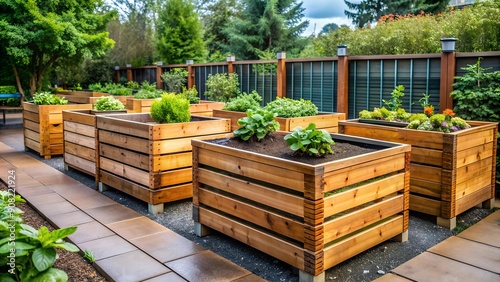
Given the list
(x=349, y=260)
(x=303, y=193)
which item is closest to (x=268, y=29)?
(x=349, y=260)

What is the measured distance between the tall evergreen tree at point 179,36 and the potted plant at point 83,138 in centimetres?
1148

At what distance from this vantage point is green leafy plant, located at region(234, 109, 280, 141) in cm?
412

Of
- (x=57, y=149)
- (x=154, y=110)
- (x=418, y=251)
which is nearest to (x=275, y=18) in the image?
(x=57, y=149)

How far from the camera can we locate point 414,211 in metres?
4.70

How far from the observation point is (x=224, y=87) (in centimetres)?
1062

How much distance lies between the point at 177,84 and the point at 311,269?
32.9 feet

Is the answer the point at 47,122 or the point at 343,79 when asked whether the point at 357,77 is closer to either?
the point at 343,79

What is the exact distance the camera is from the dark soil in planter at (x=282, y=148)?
3.51 m

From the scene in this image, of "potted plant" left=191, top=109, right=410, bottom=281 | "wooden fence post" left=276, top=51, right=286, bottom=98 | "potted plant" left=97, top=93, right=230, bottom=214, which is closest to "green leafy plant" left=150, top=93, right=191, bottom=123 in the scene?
"potted plant" left=97, top=93, right=230, bottom=214

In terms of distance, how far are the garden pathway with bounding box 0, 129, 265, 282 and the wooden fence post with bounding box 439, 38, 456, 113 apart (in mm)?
4044

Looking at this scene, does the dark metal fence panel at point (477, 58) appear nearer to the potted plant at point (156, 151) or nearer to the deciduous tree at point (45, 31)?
the potted plant at point (156, 151)

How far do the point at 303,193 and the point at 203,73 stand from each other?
928 centimetres

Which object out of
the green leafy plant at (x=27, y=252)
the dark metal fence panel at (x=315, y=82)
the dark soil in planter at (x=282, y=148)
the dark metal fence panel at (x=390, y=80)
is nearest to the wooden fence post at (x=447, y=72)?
the dark metal fence panel at (x=390, y=80)

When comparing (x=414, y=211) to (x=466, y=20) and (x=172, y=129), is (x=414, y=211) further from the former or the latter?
(x=466, y=20)
